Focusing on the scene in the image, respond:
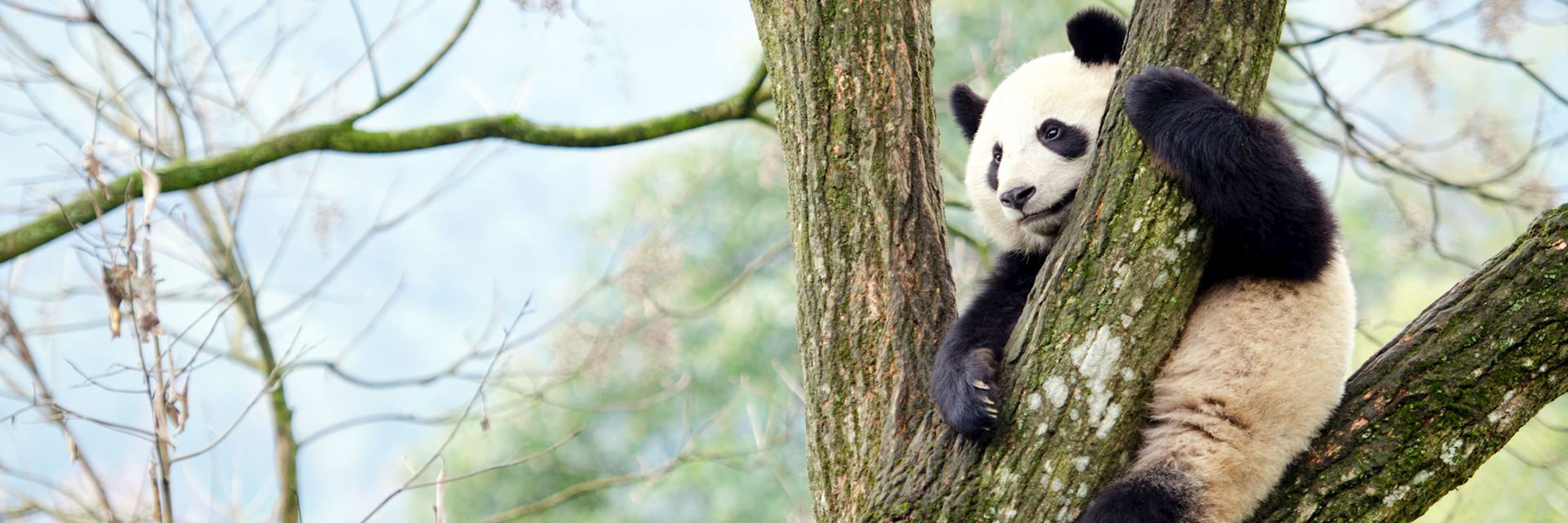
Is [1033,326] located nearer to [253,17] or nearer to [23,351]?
[23,351]

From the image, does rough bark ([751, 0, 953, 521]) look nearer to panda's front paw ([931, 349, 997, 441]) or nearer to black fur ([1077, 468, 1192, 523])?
panda's front paw ([931, 349, 997, 441])

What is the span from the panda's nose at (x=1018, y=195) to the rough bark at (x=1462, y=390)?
97cm

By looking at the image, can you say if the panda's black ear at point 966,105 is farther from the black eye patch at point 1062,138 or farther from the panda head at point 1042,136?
the black eye patch at point 1062,138

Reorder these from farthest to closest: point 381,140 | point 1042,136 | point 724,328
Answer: point 724,328 < point 381,140 < point 1042,136

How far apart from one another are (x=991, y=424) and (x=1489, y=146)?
12.9ft

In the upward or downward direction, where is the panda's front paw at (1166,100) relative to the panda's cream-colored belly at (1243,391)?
upward

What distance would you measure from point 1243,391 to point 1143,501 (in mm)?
422

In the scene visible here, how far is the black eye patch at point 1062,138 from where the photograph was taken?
3051 millimetres

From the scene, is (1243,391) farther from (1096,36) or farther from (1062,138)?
(1096,36)

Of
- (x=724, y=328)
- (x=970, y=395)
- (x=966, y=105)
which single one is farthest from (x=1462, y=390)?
(x=724, y=328)

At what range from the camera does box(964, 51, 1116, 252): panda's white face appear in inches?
119

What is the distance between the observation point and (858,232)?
3098 mm

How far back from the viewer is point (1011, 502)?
2424 millimetres

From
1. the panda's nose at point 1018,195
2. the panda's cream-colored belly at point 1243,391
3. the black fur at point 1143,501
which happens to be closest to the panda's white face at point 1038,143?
the panda's nose at point 1018,195
